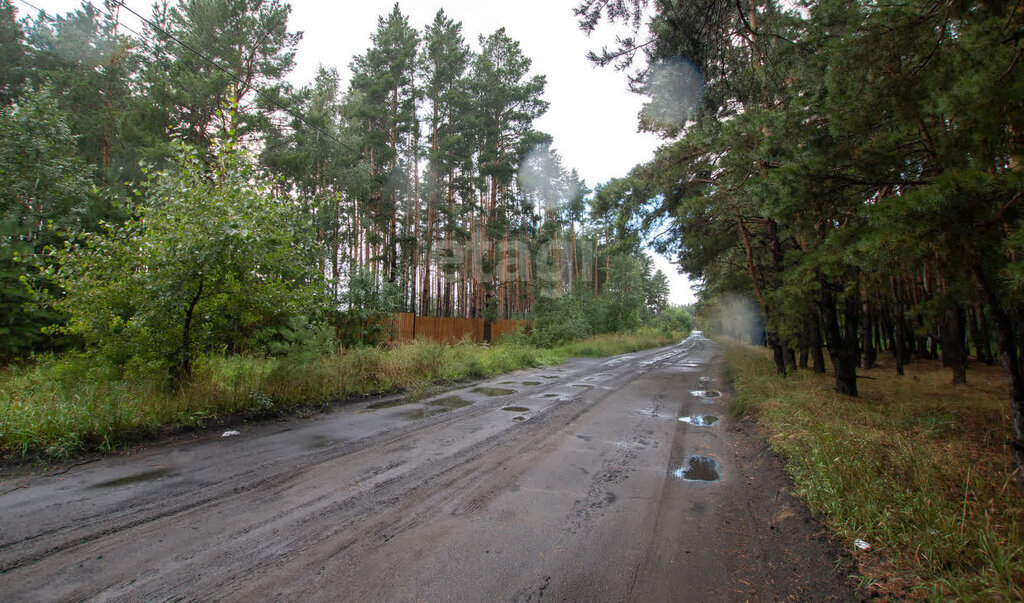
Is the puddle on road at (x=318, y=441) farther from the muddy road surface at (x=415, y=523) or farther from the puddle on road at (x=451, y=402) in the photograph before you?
the puddle on road at (x=451, y=402)

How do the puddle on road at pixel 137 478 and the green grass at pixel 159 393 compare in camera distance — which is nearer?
the puddle on road at pixel 137 478

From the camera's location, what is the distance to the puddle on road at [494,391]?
853 centimetres

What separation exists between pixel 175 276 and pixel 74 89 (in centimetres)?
1709

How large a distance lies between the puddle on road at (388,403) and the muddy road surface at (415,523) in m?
1.71

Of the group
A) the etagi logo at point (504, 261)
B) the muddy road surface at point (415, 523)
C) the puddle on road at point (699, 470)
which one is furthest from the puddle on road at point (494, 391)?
the etagi logo at point (504, 261)

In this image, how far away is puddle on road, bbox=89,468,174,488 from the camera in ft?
11.0

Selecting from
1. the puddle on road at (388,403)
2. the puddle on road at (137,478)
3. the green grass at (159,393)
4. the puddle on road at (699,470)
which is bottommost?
the puddle on road at (699,470)

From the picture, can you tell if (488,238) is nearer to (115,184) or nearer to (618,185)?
(618,185)

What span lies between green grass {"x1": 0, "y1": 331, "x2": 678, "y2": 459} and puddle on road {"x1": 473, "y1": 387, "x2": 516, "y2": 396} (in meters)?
1.11

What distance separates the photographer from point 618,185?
9586 mm

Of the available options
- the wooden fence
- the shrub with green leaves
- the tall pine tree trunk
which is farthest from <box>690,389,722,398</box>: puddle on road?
the shrub with green leaves

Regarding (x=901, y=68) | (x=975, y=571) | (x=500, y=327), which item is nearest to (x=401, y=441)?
(x=975, y=571)

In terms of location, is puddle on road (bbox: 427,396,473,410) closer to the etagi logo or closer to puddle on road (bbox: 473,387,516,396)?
puddle on road (bbox: 473,387,516,396)

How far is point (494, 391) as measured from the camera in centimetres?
888
